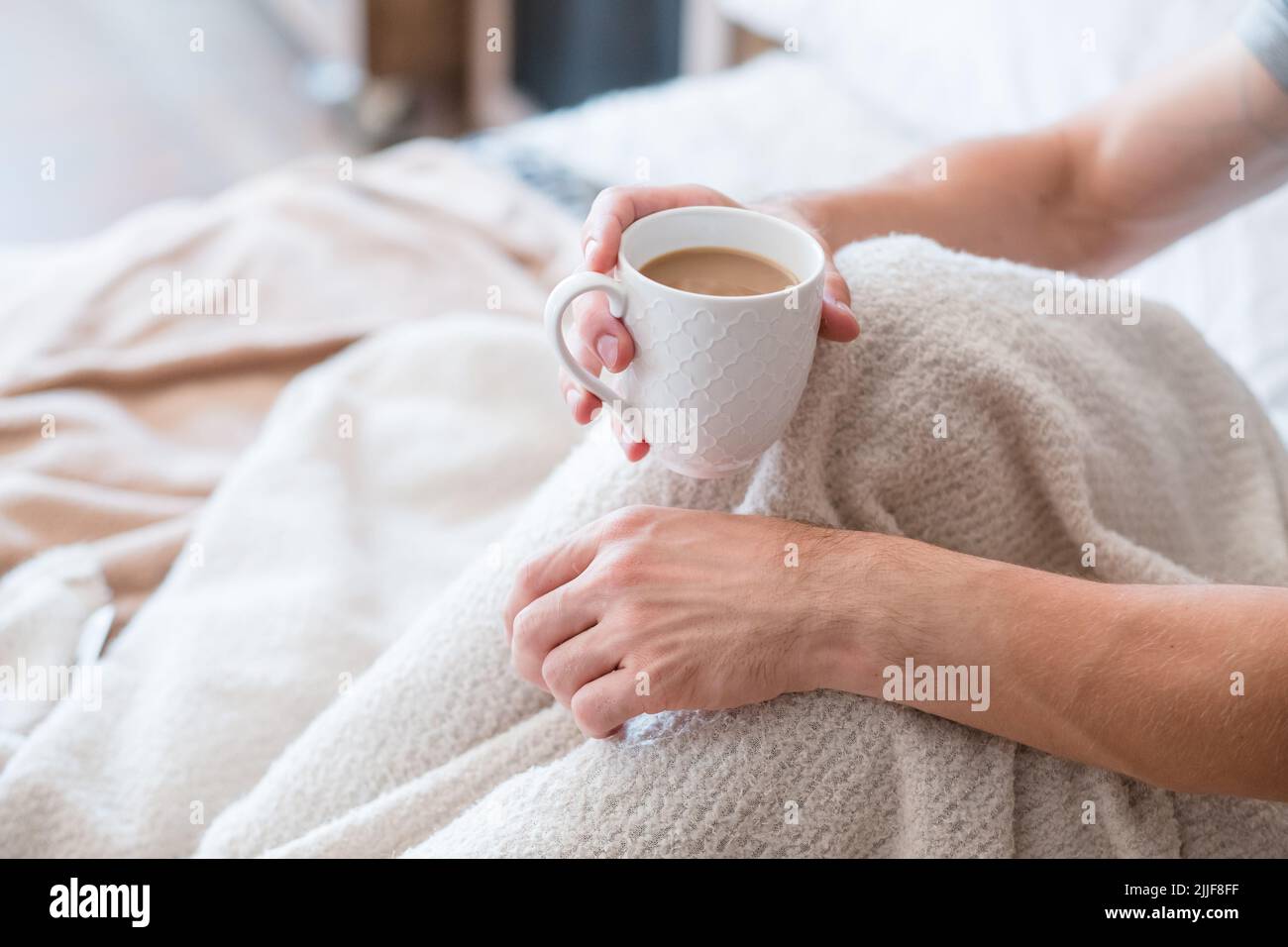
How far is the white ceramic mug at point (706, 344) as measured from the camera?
0.60m

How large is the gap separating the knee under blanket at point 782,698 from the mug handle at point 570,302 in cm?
14

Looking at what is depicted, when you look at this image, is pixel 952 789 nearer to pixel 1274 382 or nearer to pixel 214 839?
pixel 214 839

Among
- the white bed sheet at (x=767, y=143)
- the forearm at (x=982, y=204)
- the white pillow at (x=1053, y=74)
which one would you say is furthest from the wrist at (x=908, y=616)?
the white bed sheet at (x=767, y=143)

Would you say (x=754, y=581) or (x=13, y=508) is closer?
(x=754, y=581)

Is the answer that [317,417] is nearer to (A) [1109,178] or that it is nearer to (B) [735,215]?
(B) [735,215]

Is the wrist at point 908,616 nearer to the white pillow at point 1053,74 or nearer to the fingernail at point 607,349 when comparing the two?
the fingernail at point 607,349

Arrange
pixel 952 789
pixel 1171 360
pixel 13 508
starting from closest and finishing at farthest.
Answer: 1. pixel 952 789
2. pixel 1171 360
3. pixel 13 508

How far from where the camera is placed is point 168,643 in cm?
94

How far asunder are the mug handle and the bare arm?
34cm

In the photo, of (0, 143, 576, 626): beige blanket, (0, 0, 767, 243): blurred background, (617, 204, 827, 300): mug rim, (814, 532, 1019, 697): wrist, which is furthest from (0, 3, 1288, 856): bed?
(0, 0, 767, 243): blurred background

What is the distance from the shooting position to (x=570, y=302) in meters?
0.63

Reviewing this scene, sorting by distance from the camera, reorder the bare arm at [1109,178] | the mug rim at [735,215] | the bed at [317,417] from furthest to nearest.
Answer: the bare arm at [1109,178] < the bed at [317,417] < the mug rim at [735,215]
